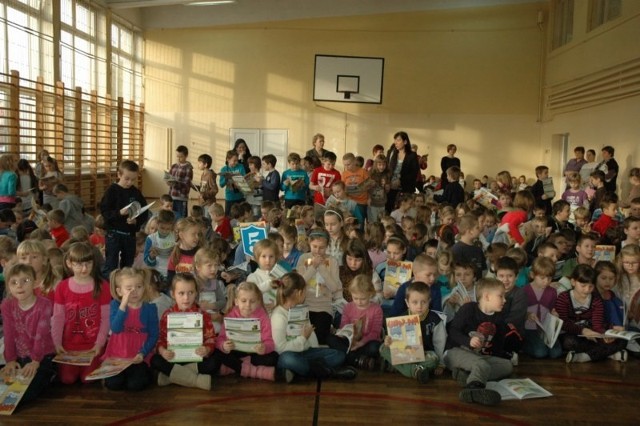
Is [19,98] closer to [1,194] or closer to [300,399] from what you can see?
[1,194]

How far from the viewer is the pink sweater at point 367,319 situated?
5.66 metres

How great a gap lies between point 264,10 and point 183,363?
56.1ft

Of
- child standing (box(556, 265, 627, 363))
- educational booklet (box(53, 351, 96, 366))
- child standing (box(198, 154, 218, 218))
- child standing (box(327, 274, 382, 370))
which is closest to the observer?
educational booklet (box(53, 351, 96, 366))

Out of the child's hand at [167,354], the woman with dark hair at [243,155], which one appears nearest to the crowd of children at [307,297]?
the child's hand at [167,354]

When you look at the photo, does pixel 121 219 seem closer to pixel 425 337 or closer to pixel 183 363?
pixel 183 363

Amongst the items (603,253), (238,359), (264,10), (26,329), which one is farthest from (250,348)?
(264,10)

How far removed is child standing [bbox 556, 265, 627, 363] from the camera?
595cm

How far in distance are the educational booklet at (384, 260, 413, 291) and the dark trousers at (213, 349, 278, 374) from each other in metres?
1.53

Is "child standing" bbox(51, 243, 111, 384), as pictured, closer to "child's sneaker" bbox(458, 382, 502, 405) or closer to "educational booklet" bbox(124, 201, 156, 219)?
"educational booklet" bbox(124, 201, 156, 219)

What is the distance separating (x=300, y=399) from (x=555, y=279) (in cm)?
388

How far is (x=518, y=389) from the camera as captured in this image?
5.00 metres

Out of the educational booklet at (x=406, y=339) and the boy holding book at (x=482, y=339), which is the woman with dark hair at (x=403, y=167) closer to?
the boy holding book at (x=482, y=339)

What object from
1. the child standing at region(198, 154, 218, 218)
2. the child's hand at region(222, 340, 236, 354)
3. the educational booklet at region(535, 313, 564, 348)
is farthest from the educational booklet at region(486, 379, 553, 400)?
the child standing at region(198, 154, 218, 218)

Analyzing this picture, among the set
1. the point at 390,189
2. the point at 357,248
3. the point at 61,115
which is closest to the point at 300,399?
the point at 357,248
